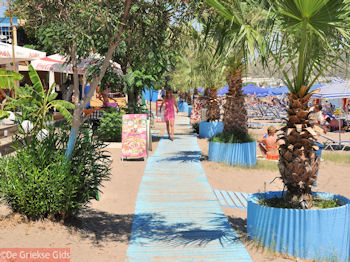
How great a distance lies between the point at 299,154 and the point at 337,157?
820 centimetres

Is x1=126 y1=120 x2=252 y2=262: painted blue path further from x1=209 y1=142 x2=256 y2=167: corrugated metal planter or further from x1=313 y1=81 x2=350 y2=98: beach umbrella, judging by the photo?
x1=313 y1=81 x2=350 y2=98: beach umbrella

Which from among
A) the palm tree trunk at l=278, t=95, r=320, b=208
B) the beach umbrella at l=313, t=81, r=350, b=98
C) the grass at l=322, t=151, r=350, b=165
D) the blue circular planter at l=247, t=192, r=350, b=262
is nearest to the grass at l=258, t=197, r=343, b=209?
the palm tree trunk at l=278, t=95, r=320, b=208

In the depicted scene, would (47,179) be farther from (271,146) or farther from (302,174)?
(271,146)

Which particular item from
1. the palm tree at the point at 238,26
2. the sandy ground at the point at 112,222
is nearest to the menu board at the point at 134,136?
the sandy ground at the point at 112,222

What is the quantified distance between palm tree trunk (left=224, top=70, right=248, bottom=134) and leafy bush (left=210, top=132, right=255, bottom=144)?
0.58 feet

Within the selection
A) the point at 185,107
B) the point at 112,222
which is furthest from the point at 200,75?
the point at 112,222

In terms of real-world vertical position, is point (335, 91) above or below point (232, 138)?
above

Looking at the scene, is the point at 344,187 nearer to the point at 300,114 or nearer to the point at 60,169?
the point at 300,114

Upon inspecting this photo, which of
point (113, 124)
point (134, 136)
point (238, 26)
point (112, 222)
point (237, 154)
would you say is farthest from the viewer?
point (113, 124)

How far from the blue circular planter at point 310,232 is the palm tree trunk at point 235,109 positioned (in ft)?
23.6

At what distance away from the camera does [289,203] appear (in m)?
5.73

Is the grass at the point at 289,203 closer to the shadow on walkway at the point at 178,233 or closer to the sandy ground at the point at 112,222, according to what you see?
the sandy ground at the point at 112,222

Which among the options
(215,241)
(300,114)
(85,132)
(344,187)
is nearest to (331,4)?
(300,114)

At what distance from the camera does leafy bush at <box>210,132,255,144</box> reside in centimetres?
1184
